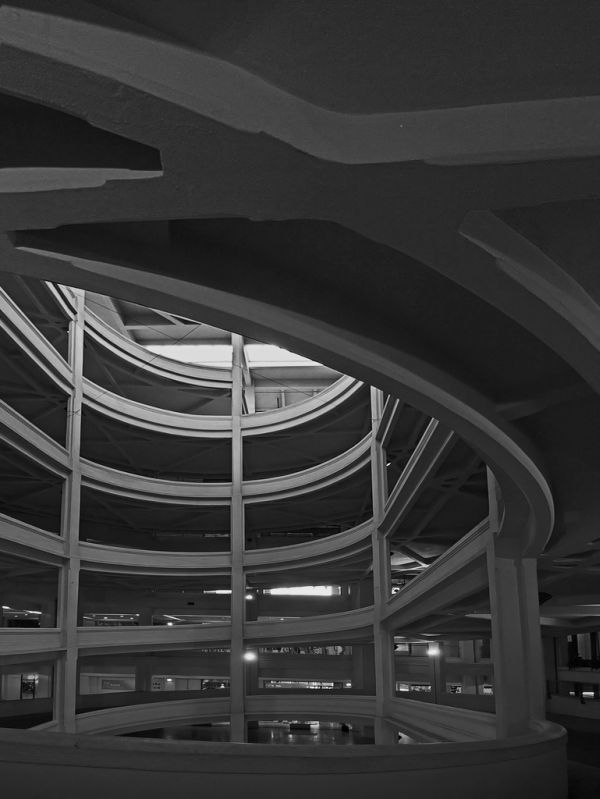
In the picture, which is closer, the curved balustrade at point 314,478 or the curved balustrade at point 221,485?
the curved balustrade at point 314,478

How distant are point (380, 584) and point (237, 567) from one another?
26.9 ft

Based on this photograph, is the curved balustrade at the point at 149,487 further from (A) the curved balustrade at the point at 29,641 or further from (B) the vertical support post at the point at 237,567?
(A) the curved balustrade at the point at 29,641

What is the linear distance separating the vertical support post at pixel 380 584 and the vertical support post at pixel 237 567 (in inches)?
266

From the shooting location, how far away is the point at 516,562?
1485 centimetres

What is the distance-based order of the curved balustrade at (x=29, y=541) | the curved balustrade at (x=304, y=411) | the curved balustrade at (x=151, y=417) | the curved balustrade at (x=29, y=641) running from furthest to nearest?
the curved balustrade at (x=151, y=417) → the curved balustrade at (x=304, y=411) → the curved balustrade at (x=29, y=541) → the curved balustrade at (x=29, y=641)

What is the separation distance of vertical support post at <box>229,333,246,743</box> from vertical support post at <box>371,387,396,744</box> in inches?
266

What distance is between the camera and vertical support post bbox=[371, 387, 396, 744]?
26266 mm

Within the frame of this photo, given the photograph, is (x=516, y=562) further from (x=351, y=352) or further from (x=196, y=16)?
(x=196, y=16)

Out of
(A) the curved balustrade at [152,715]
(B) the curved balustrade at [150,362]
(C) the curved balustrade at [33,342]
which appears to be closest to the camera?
(C) the curved balustrade at [33,342]

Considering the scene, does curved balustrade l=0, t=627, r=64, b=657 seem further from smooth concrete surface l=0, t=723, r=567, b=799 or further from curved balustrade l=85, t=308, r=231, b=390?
smooth concrete surface l=0, t=723, r=567, b=799

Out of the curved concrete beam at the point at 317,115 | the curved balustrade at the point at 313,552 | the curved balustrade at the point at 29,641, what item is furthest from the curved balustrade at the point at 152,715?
the curved concrete beam at the point at 317,115

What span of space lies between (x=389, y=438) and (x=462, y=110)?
20.7 m

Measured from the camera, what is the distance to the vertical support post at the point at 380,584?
26266 mm

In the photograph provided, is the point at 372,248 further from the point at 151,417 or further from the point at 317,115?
the point at 151,417
